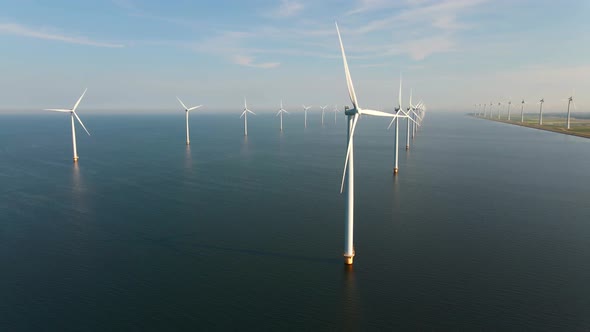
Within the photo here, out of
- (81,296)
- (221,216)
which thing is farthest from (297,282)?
(221,216)

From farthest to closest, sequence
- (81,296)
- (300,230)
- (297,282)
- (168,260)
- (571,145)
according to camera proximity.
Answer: (571,145)
(300,230)
(168,260)
(297,282)
(81,296)

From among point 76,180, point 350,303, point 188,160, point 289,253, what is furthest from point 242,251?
point 188,160

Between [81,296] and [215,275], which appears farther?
[215,275]

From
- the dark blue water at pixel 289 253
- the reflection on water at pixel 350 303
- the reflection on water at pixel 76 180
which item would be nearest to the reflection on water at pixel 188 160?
the dark blue water at pixel 289 253

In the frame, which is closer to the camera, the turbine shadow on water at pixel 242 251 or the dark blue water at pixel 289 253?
the dark blue water at pixel 289 253

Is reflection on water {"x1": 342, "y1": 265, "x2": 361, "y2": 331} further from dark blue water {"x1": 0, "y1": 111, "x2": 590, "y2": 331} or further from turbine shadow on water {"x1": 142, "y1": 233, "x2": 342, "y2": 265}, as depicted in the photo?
turbine shadow on water {"x1": 142, "y1": 233, "x2": 342, "y2": 265}

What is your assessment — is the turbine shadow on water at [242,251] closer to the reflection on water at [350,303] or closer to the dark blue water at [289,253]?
the dark blue water at [289,253]

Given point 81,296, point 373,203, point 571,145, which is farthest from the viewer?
point 571,145

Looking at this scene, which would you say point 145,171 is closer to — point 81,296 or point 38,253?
point 38,253
